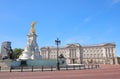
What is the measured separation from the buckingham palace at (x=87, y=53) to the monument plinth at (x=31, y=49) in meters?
86.5

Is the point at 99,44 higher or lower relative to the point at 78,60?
higher

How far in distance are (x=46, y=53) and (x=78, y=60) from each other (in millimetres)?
32049

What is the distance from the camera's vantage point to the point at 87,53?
146 meters

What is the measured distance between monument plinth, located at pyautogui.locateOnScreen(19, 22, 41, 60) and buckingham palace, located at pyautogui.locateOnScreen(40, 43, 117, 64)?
86.5 metres

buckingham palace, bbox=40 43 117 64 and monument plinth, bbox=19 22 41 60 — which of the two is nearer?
monument plinth, bbox=19 22 41 60

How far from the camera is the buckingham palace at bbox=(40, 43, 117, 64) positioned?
138500 mm

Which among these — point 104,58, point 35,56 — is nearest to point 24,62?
point 35,56

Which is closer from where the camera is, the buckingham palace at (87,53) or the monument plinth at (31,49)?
the monument plinth at (31,49)

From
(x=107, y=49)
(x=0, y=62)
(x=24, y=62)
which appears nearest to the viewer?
(x=0, y=62)

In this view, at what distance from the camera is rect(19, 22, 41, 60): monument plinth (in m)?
56.2

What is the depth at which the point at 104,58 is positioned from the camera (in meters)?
139

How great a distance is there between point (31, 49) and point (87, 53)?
312 ft

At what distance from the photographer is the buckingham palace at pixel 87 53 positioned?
13850cm

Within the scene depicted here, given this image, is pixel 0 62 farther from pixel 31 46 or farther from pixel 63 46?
pixel 63 46
